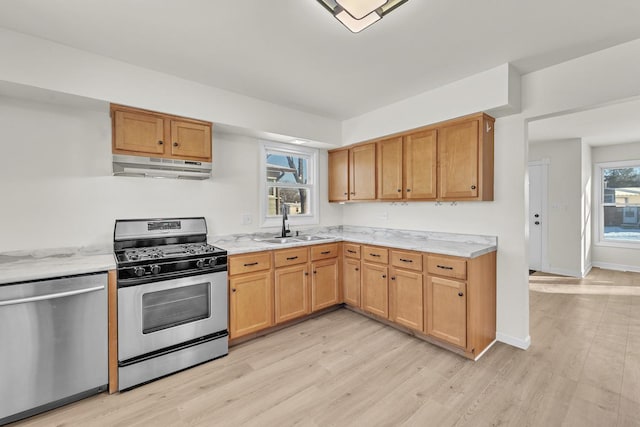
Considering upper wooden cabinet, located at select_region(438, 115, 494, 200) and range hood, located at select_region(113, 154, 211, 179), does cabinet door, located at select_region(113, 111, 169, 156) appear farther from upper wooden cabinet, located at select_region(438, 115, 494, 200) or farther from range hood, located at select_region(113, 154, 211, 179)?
upper wooden cabinet, located at select_region(438, 115, 494, 200)

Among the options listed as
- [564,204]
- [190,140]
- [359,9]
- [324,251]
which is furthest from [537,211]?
[190,140]

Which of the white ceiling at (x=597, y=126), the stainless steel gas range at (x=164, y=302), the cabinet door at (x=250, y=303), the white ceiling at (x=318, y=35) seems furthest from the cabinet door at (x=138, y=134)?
the white ceiling at (x=597, y=126)

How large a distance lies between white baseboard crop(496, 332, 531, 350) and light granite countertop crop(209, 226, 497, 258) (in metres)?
0.86

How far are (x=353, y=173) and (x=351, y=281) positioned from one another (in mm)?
1487

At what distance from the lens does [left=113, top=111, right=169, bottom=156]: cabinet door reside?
7.89 ft

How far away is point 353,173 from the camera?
13.1 feet

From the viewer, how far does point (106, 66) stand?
233cm

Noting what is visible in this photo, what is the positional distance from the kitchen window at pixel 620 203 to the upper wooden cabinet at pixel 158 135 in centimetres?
744

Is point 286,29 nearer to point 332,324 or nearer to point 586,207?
point 332,324

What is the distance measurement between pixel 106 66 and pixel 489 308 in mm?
4030

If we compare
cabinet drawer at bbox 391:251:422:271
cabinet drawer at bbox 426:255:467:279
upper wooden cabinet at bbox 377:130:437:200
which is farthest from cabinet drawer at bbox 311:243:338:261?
cabinet drawer at bbox 426:255:467:279

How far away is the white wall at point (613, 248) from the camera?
538 centimetres

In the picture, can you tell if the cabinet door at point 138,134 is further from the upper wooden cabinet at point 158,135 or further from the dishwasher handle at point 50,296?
the dishwasher handle at point 50,296

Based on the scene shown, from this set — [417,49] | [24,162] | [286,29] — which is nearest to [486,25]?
[417,49]
